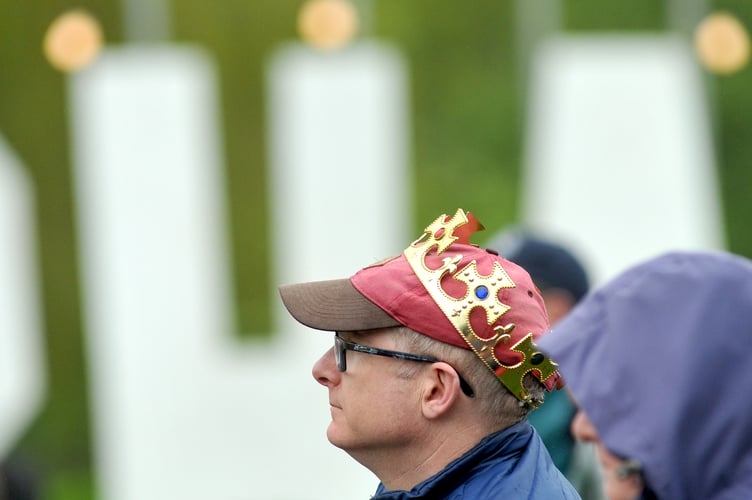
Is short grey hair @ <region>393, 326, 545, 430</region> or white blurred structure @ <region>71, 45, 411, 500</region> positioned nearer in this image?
short grey hair @ <region>393, 326, 545, 430</region>

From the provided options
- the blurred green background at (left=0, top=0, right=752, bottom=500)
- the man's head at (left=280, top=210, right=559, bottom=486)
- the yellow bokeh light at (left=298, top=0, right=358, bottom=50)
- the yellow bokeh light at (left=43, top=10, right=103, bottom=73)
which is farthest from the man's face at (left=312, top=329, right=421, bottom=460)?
the blurred green background at (left=0, top=0, right=752, bottom=500)

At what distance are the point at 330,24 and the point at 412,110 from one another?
4399mm

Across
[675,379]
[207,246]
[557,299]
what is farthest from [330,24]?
[675,379]

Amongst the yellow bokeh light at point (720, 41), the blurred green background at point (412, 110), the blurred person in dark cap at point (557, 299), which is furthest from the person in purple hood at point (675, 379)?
the blurred green background at point (412, 110)

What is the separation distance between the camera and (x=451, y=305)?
205 cm

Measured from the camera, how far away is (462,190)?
10.7 m

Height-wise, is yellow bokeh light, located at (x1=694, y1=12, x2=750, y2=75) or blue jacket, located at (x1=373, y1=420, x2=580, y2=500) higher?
yellow bokeh light, located at (x1=694, y1=12, x2=750, y2=75)

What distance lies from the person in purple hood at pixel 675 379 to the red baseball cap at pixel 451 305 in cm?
53

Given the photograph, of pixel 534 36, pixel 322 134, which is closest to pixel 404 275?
pixel 322 134

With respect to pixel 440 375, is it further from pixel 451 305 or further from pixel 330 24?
pixel 330 24

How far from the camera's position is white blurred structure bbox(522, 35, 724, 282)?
21.1ft

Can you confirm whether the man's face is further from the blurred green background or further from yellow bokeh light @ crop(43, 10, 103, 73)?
the blurred green background

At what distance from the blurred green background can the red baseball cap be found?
8.35 m

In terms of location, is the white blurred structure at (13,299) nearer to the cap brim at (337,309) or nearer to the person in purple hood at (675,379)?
the cap brim at (337,309)
